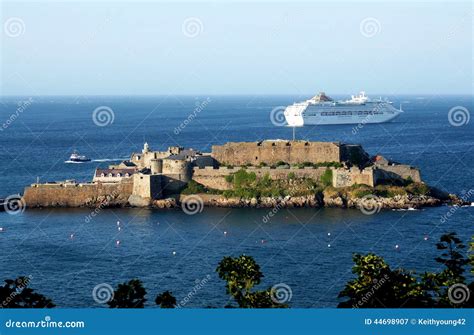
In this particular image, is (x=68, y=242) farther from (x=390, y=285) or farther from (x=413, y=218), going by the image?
(x=390, y=285)

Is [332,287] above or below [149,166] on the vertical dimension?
below

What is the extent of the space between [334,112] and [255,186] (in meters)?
59.3

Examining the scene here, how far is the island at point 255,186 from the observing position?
137 ft

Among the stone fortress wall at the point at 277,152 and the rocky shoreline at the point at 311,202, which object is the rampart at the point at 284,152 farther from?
the rocky shoreline at the point at 311,202

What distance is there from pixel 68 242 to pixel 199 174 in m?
11.2

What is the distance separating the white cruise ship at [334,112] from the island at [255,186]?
181 feet

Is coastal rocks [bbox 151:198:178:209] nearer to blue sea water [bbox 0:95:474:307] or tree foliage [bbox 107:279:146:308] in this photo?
blue sea water [bbox 0:95:474:307]

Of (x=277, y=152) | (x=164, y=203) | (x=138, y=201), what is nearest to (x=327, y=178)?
(x=277, y=152)

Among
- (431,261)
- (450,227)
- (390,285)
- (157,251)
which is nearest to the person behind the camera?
(390,285)

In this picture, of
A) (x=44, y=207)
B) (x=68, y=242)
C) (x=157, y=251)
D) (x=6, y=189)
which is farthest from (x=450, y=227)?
(x=6, y=189)

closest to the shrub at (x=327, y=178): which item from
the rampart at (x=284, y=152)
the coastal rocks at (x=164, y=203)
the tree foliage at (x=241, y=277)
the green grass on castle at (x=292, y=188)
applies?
the green grass on castle at (x=292, y=188)

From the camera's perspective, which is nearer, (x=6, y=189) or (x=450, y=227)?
(x=450, y=227)

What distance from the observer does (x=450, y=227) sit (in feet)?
117

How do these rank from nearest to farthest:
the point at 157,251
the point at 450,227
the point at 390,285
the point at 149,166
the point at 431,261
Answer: the point at 390,285 < the point at 431,261 < the point at 157,251 < the point at 450,227 < the point at 149,166
